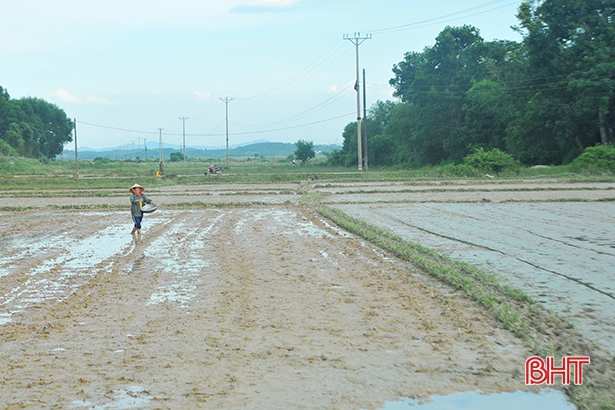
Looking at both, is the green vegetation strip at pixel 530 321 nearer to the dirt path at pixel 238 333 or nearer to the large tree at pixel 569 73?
the dirt path at pixel 238 333

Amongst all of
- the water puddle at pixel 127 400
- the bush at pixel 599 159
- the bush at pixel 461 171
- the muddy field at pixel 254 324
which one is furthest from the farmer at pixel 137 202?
the bush at pixel 461 171

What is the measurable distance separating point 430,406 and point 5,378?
341 cm

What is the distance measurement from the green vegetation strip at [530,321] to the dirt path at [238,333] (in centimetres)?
20

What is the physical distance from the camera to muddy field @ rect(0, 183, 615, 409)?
187 inches

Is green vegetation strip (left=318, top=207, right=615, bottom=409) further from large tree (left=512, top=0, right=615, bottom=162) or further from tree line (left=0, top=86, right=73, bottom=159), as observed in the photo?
tree line (left=0, top=86, right=73, bottom=159)

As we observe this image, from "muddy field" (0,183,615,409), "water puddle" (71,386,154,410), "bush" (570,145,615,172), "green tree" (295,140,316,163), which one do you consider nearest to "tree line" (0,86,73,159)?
"green tree" (295,140,316,163)

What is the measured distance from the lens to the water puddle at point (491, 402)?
175 inches

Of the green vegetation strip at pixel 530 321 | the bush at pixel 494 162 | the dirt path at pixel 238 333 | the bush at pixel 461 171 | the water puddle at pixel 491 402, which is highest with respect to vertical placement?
the bush at pixel 494 162

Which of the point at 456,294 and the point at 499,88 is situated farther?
the point at 499,88

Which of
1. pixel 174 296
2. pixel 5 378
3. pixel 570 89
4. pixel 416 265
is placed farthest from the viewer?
pixel 570 89

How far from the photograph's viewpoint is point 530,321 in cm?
634

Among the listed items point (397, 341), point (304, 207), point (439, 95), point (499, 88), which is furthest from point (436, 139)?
point (397, 341)

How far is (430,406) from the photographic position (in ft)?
14.7

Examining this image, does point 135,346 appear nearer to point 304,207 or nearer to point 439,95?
point 304,207
